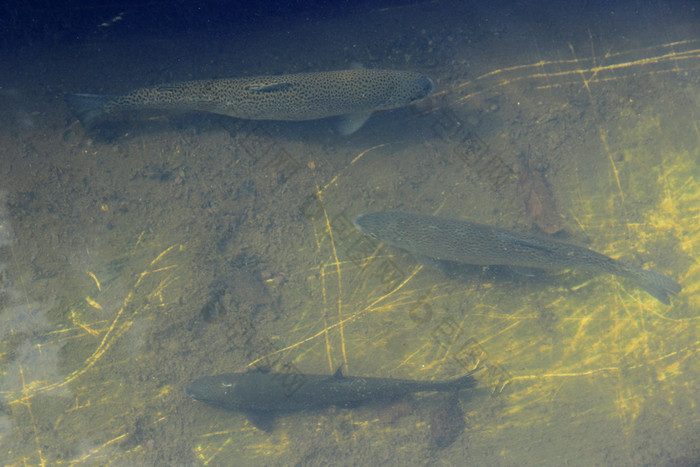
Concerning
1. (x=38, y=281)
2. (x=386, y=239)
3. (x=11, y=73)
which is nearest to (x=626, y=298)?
(x=386, y=239)

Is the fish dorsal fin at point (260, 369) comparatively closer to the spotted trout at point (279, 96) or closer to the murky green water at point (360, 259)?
the murky green water at point (360, 259)

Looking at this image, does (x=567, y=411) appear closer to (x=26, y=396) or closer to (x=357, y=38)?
(x=357, y=38)

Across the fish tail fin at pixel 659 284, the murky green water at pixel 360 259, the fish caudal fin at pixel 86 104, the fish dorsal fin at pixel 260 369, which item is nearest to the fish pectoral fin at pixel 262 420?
the murky green water at pixel 360 259

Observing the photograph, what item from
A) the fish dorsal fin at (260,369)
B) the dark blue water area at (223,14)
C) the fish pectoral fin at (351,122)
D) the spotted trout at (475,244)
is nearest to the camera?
the spotted trout at (475,244)

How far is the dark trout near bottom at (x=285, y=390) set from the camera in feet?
17.7

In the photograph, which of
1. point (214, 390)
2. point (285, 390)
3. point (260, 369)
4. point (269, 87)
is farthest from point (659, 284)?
point (214, 390)

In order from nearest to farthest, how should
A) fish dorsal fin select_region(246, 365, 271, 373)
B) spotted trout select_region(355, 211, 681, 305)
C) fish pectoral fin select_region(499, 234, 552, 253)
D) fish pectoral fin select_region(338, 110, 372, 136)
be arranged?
fish pectoral fin select_region(499, 234, 552, 253) < spotted trout select_region(355, 211, 681, 305) < fish dorsal fin select_region(246, 365, 271, 373) < fish pectoral fin select_region(338, 110, 372, 136)

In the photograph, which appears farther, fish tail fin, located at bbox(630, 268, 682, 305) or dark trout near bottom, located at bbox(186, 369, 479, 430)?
fish tail fin, located at bbox(630, 268, 682, 305)

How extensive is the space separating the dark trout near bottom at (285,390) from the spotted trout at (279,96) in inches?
140

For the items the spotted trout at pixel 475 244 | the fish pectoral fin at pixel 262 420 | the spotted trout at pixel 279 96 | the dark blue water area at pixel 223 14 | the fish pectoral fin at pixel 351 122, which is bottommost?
the fish pectoral fin at pixel 262 420

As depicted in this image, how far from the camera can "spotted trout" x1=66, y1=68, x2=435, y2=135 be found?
5.43 meters

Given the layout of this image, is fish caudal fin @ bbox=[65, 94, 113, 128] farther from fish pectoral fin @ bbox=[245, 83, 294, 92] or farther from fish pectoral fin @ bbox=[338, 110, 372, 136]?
fish pectoral fin @ bbox=[338, 110, 372, 136]

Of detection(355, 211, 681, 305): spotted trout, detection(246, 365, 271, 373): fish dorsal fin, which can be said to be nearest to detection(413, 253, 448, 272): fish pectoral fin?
detection(355, 211, 681, 305): spotted trout

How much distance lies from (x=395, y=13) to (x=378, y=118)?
1.63 m
